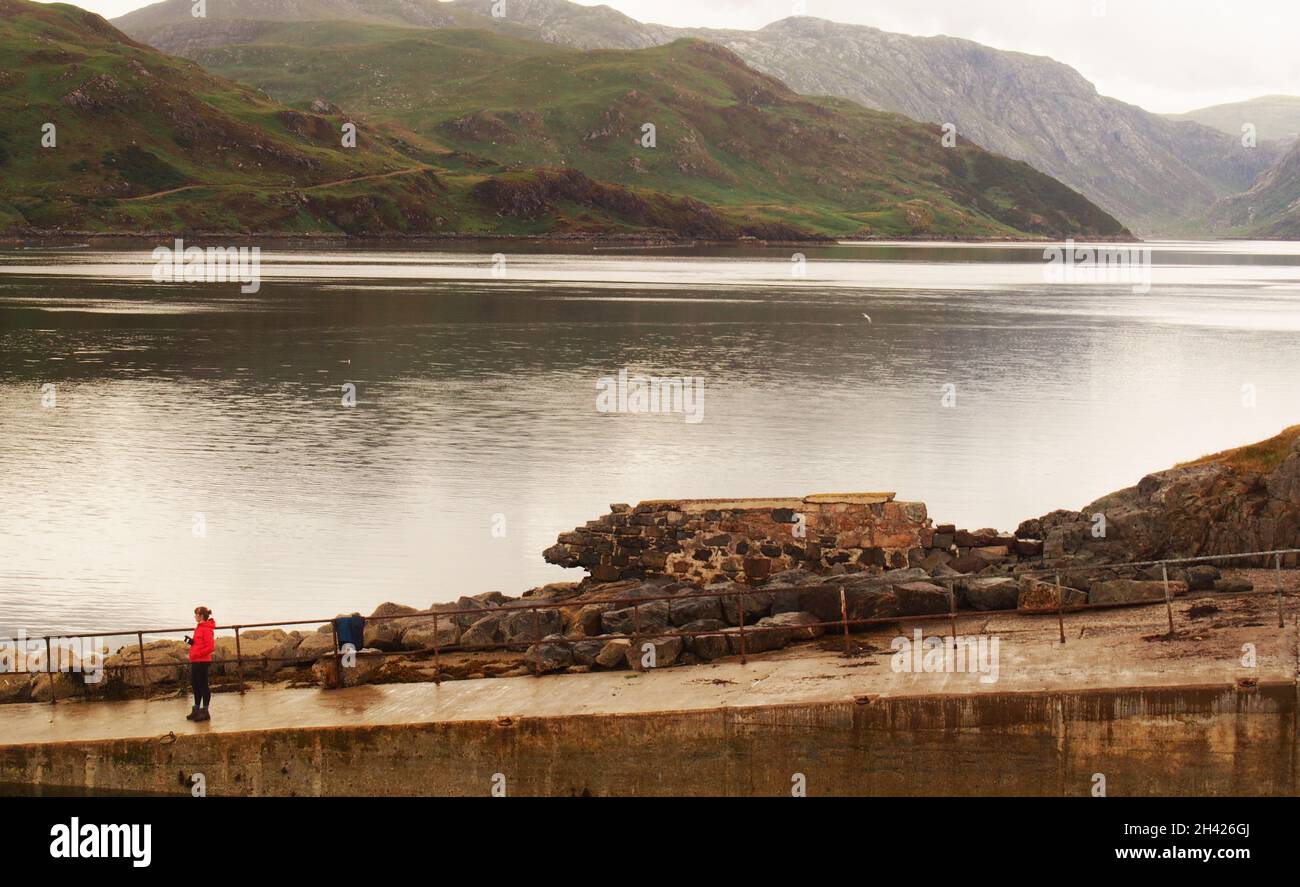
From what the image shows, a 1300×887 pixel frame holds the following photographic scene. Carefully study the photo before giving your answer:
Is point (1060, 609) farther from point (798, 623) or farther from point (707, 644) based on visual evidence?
point (707, 644)

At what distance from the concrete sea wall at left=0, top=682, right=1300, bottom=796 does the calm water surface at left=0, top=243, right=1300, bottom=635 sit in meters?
12.4

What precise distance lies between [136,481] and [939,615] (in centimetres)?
3427

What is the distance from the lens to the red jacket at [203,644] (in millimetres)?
20734

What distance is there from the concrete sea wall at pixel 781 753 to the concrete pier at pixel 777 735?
2 centimetres

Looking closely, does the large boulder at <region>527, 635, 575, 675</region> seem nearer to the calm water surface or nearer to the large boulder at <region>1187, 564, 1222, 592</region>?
the large boulder at <region>1187, 564, 1222, 592</region>

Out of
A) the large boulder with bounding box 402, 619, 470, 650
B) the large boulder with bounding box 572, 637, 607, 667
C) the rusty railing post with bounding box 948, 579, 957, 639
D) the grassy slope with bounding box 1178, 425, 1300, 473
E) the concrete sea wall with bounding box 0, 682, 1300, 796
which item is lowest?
the concrete sea wall with bounding box 0, 682, 1300, 796

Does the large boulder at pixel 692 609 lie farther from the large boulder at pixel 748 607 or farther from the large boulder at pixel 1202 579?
the large boulder at pixel 1202 579

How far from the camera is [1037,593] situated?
23906 mm

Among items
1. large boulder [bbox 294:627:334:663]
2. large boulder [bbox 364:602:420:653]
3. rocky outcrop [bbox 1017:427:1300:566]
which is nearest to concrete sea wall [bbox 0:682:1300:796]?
large boulder [bbox 294:627:334:663]

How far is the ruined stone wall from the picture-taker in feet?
90.4

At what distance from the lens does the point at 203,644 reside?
20922mm

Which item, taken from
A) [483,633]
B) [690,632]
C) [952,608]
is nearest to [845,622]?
[952,608]
